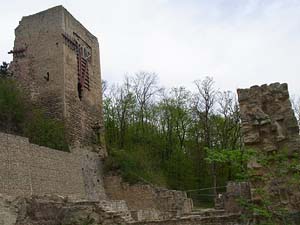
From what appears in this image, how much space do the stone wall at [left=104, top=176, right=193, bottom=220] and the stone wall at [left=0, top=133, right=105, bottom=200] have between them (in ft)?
4.61

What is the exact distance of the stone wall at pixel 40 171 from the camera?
13656 mm

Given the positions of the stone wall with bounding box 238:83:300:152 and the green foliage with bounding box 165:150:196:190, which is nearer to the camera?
the stone wall with bounding box 238:83:300:152

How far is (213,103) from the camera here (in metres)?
30.4

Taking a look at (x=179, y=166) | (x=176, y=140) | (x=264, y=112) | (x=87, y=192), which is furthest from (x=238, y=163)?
(x=176, y=140)

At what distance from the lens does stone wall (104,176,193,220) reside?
65.3 ft

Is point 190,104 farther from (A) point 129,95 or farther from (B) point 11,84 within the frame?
(B) point 11,84

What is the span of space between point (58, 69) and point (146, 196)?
23.1ft

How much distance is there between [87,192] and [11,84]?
566 cm

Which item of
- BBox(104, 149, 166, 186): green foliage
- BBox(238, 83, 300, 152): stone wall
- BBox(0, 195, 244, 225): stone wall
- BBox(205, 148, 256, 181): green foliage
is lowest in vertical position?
BBox(0, 195, 244, 225): stone wall

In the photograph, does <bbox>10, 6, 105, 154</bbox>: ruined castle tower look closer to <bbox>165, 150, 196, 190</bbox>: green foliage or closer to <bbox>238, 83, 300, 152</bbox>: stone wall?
<bbox>165, 150, 196, 190</bbox>: green foliage

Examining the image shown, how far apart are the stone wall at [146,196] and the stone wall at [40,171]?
1405 mm

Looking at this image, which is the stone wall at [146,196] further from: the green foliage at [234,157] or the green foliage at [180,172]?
the green foliage at [234,157]

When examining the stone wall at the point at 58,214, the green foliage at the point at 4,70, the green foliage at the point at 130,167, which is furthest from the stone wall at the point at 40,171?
the green foliage at the point at 4,70

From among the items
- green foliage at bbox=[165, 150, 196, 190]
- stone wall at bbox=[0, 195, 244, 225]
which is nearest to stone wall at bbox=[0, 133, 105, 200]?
stone wall at bbox=[0, 195, 244, 225]
